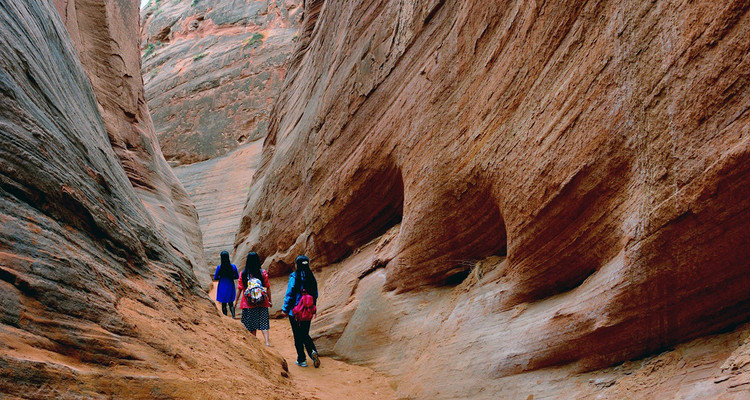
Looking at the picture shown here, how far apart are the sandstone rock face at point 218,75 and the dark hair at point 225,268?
18418mm

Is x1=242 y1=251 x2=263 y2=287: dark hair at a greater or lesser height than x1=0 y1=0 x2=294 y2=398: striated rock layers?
greater

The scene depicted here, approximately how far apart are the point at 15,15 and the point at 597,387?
19.4ft

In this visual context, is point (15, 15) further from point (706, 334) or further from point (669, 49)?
point (706, 334)

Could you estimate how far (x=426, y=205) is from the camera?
680 cm

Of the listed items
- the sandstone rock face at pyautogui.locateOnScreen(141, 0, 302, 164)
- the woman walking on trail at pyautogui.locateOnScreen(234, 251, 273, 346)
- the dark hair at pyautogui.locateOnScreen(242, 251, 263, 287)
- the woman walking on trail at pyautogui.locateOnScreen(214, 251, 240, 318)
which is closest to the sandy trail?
the woman walking on trail at pyautogui.locateOnScreen(234, 251, 273, 346)

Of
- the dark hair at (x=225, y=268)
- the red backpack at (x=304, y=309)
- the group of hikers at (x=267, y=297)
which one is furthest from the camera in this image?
the dark hair at (x=225, y=268)

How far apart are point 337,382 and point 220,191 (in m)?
20.4

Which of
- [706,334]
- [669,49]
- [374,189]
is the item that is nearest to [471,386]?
[706,334]

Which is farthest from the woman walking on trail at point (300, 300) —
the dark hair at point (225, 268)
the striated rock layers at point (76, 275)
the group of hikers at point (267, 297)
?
the dark hair at point (225, 268)

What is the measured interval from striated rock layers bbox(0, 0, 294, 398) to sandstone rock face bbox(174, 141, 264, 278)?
46.7 ft

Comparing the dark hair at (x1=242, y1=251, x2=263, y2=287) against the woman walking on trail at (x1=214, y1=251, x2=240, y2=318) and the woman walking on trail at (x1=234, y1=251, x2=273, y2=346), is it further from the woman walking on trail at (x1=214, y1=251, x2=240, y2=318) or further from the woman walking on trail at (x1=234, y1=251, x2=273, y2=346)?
the woman walking on trail at (x1=214, y1=251, x2=240, y2=318)

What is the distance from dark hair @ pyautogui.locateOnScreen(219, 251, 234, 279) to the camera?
8289 millimetres

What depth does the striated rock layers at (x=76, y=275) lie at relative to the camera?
2.98m

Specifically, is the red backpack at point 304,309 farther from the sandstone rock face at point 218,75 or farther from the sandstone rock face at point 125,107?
the sandstone rock face at point 218,75
